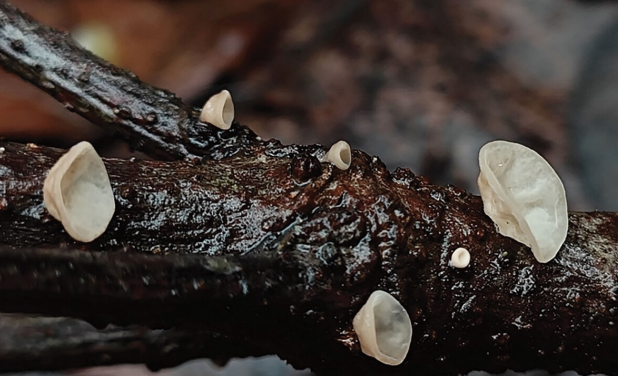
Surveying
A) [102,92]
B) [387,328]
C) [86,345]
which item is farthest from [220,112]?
[86,345]

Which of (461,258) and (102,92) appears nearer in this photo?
(461,258)

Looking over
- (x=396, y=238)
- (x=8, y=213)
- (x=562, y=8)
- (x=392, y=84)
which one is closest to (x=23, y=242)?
(x=8, y=213)

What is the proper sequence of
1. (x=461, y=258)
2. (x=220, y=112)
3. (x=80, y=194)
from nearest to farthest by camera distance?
(x=80, y=194) < (x=461, y=258) < (x=220, y=112)

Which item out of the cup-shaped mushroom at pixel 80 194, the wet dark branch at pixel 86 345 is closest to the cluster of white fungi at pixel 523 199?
the cup-shaped mushroom at pixel 80 194

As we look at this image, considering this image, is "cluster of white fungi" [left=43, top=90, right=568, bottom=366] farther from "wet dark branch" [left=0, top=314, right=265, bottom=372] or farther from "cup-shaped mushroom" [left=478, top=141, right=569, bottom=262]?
"wet dark branch" [left=0, top=314, right=265, bottom=372]

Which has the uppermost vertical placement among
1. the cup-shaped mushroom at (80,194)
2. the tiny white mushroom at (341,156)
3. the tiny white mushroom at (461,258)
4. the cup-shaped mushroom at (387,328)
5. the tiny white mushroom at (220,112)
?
the tiny white mushroom at (220,112)

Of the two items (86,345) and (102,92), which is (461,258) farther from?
(86,345)

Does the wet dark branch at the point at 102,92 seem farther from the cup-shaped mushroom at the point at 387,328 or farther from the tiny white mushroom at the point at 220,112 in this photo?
the cup-shaped mushroom at the point at 387,328
